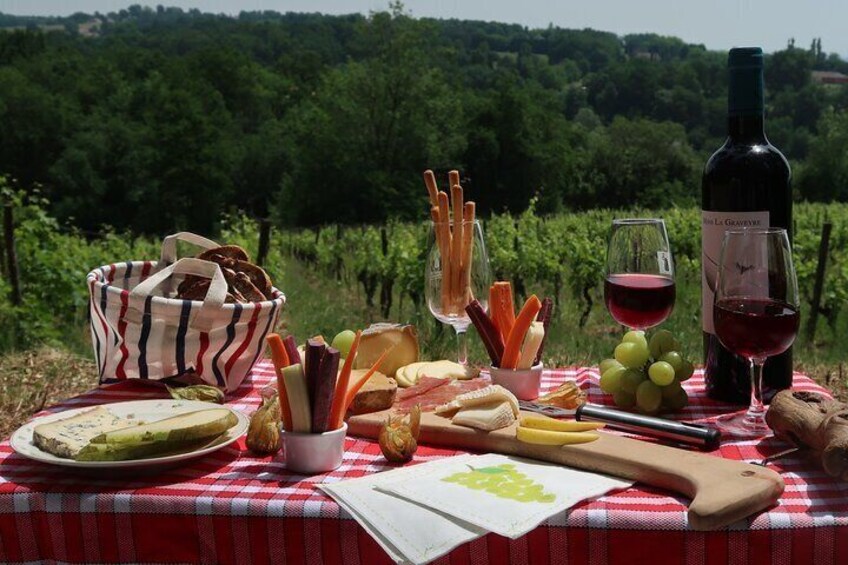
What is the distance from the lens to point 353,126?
5447cm

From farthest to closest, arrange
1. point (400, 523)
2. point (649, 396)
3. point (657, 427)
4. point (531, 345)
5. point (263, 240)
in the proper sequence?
point (263, 240) < point (531, 345) < point (649, 396) < point (657, 427) < point (400, 523)

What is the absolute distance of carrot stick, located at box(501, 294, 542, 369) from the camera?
1909 millimetres

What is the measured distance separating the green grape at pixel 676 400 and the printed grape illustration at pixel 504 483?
493 millimetres

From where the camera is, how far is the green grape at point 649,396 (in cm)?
Answer: 187

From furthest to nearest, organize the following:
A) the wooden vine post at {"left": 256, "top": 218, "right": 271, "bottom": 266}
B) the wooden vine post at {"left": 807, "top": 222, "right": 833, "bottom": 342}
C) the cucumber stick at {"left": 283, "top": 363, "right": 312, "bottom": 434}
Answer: the wooden vine post at {"left": 256, "top": 218, "right": 271, "bottom": 266} < the wooden vine post at {"left": 807, "top": 222, "right": 833, "bottom": 342} < the cucumber stick at {"left": 283, "top": 363, "right": 312, "bottom": 434}

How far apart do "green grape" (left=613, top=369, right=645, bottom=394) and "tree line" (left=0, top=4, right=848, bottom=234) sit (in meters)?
44.5

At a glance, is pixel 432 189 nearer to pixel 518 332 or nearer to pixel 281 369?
pixel 518 332

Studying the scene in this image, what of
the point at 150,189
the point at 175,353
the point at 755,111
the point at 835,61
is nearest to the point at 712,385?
the point at 755,111

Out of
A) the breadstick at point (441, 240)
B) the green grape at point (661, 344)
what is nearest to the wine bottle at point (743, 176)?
the green grape at point (661, 344)

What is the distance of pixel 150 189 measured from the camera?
152ft

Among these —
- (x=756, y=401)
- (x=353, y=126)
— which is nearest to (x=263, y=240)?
(x=756, y=401)

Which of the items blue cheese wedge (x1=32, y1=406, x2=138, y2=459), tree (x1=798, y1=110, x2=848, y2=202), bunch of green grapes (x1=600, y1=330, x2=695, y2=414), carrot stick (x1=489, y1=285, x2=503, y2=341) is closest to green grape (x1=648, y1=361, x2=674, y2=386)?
bunch of green grapes (x1=600, y1=330, x2=695, y2=414)

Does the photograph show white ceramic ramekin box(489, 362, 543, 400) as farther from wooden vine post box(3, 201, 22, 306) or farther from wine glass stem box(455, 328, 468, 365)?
wooden vine post box(3, 201, 22, 306)

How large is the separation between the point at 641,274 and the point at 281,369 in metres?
0.84
